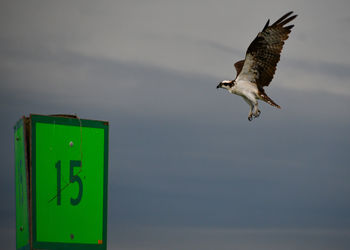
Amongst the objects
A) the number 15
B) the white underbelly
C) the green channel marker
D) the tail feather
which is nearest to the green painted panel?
the green channel marker

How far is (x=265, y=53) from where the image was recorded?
1197 centimetres

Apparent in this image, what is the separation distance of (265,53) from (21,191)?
667 cm

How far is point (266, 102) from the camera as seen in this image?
12.0m

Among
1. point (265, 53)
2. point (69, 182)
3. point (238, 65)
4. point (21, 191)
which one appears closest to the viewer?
point (69, 182)

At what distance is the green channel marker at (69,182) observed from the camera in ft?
29.1

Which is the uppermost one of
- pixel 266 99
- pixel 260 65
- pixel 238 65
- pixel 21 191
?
pixel 238 65

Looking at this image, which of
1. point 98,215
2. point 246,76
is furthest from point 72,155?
point 246,76

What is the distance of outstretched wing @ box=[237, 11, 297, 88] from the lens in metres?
11.7

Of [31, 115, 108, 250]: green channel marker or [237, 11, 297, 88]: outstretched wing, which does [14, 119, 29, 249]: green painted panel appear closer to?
[31, 115, 108, 250]: green channel marker

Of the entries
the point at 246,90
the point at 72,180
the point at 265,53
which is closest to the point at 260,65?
the point at 265,53

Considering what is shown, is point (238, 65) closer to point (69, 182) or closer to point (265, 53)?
point (265, 53)

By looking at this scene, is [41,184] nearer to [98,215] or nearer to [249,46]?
[98,215]

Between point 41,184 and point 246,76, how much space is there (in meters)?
5.96

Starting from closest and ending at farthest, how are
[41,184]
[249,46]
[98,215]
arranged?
[41,184] < [98,215] < [249,46]
